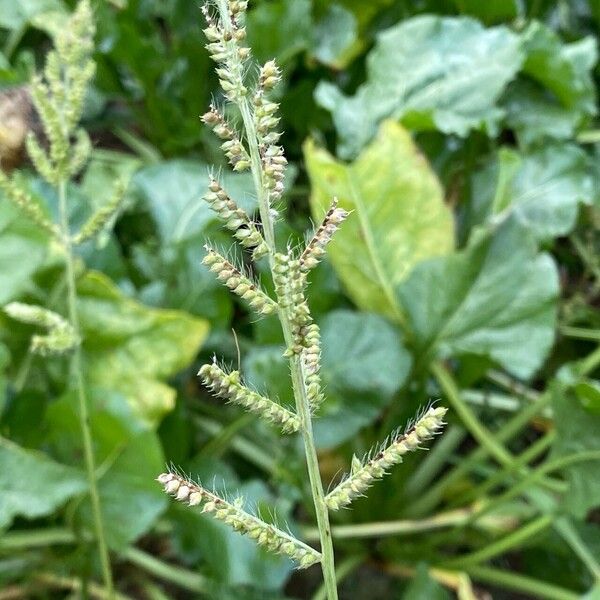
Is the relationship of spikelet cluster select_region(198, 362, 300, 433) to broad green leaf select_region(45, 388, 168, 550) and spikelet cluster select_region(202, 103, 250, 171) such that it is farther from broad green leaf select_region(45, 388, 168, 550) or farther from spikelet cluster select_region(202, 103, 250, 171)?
broad green leaf select_region(45, 388, 168, 550)

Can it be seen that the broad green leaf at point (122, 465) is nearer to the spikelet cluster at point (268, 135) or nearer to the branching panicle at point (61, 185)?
the branching panicle at point (61, 185)

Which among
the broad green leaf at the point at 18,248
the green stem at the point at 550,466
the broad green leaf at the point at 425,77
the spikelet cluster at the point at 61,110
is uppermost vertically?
the spikelet cluster at the point at 61,110

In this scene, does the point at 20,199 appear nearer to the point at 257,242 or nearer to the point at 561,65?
the point at 257,242

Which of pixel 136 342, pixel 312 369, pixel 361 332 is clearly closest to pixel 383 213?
pixel 361 332

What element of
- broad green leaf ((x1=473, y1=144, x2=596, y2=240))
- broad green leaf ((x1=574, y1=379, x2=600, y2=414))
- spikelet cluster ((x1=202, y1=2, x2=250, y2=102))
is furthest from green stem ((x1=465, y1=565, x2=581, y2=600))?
spikelet cluster ((x1=202, y1=2, x2=250, y2=102))

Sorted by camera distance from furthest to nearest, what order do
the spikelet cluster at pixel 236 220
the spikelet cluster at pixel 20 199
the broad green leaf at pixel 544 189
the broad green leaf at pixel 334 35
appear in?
1. the broad green leaf at pixel 334 35
2. the broad green leaf at pixel 544 189
3. the spikelet cluster at pixel 20 199
4. the spikelet cluster at pixel 236 220

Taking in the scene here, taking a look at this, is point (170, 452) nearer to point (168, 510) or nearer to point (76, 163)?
point (168, 510)

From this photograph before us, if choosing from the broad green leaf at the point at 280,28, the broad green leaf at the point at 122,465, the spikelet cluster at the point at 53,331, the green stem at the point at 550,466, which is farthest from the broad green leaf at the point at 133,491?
the broad green leaf at the point at 280,28
